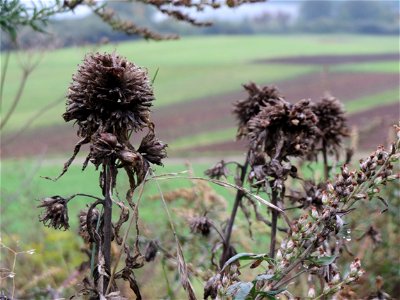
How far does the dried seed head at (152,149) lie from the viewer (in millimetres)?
1511

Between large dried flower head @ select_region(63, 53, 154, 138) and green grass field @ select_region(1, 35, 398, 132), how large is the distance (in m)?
7.87

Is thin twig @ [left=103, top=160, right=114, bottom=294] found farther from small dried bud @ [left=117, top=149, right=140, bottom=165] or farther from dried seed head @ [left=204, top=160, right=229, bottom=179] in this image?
dried seed head @ [left=204, top=160, right=229, bottom=179]

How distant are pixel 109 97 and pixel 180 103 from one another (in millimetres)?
19038

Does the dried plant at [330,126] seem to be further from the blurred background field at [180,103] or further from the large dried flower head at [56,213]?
the large dried flower head at [56,213]

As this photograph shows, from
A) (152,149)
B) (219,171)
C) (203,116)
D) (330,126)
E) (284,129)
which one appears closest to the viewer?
(152,149)

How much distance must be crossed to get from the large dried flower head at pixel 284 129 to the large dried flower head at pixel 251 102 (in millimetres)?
207

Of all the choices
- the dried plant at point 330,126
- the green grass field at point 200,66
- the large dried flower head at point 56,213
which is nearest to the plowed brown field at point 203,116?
the green grass field at point 200,66

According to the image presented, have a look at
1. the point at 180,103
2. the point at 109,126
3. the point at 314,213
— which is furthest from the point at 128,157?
the point at 180,103

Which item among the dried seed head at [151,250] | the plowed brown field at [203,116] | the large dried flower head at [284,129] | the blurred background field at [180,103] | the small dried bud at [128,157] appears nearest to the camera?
the small dried bud at [128,157]

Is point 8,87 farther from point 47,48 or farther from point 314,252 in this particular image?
point 314,252

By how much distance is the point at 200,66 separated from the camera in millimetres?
31141

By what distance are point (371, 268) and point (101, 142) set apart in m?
3.18

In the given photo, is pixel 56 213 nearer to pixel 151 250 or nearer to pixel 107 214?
pixel 107 214

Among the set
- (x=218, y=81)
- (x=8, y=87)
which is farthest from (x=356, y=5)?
(x=8, y=87)
